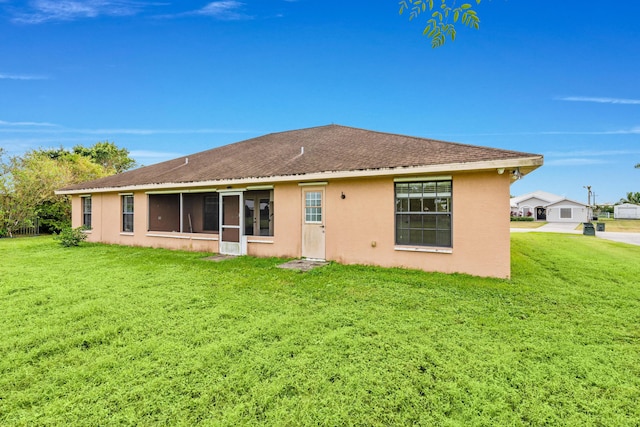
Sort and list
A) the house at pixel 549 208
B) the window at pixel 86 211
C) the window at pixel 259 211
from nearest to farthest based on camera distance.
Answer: the window at pixel 259 211 → the window at pixel 86 211 → the house at pixel 549 208

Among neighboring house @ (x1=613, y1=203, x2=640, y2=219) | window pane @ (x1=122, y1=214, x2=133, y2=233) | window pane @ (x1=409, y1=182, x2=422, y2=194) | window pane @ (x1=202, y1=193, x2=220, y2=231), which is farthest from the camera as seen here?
neighboring house @ (x1=613, y1=203, x2=640, y2=219)

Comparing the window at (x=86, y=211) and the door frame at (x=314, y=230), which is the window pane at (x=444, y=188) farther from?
the window at (x=86, y=211)

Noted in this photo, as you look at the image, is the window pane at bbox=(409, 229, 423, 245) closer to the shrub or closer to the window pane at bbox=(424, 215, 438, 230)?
the window pane at bbox=(424, 215, 438, 230)

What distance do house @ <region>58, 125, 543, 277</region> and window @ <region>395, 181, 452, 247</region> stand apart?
0.08 feet

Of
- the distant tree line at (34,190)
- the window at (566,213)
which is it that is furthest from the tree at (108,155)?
the window at (566,213)

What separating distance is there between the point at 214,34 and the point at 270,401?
14.8 m

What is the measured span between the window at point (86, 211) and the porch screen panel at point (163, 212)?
4.56 meters

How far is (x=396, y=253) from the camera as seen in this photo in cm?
771

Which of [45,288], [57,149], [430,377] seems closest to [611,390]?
[430,377]

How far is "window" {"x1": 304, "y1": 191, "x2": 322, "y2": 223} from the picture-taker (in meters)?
8.84

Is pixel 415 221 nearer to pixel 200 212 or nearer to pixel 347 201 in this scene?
pixel 347 201

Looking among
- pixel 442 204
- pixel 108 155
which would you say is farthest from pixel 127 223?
pixel 108 155

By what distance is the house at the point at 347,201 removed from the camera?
6.79 m

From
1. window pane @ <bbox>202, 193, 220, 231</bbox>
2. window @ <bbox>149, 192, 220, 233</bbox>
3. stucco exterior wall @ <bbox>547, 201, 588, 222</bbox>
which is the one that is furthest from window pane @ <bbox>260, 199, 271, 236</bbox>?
stucco exterior wall @ <bbox>547, 201, 588, 222</bbox>
